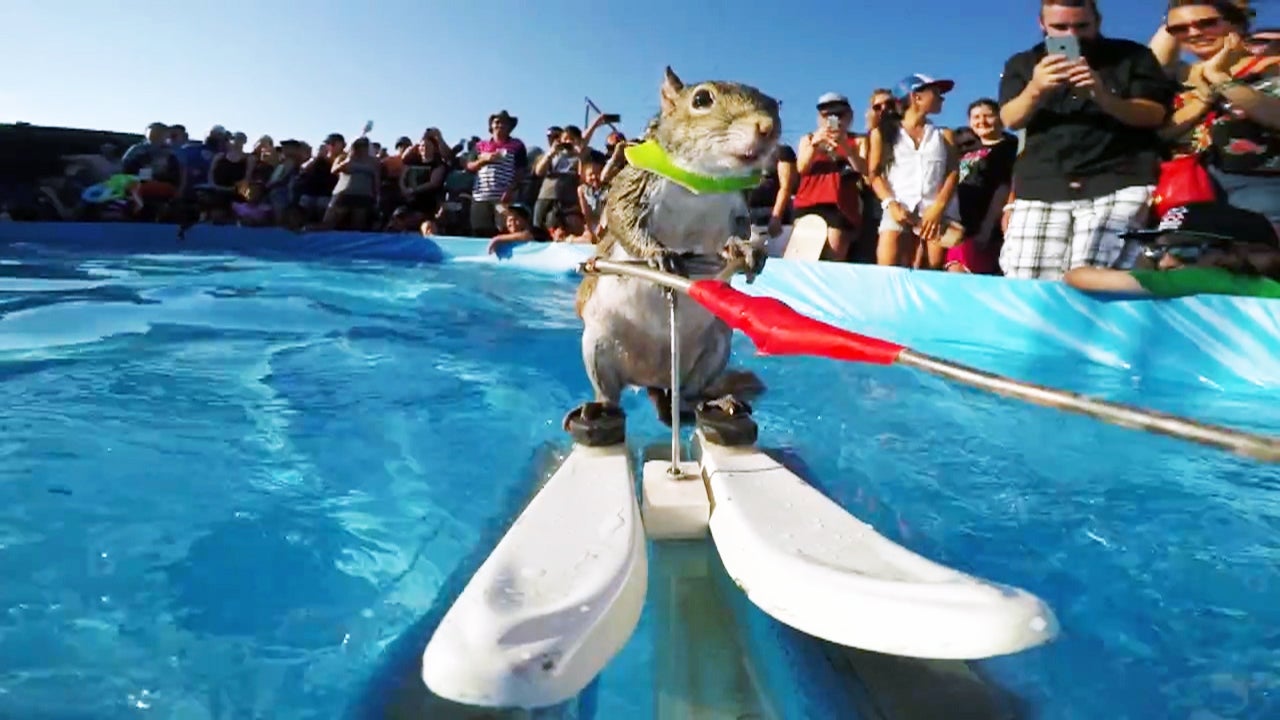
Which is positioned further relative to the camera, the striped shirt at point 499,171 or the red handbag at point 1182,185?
the striped shirt at point 499,171

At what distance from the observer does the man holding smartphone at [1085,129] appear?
13.3 feet

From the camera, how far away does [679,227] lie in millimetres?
2352

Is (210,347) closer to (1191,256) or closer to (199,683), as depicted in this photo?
(199,683)

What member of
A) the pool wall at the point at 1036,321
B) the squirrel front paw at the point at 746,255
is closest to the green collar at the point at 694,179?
the squirrel front paw at the point at 746,255

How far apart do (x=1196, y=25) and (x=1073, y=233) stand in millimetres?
1129

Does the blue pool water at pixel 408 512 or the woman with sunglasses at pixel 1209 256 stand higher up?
the woman with sunglasses at pixel 1209 256

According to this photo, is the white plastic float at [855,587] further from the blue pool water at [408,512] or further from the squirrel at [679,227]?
the squirrel at [679,227]

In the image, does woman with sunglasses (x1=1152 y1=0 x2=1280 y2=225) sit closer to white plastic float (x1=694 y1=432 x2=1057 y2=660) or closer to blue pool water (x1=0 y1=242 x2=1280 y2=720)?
blue pool water (x1=0 y1=242 x2=1280 y2=720)

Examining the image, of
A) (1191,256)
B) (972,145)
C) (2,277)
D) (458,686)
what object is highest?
(972,145)

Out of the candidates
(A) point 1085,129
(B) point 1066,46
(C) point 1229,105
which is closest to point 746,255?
(B) point 1066,46

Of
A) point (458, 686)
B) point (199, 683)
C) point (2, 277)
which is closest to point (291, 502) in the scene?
point (199, 683)

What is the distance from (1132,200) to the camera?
4367 millimetres

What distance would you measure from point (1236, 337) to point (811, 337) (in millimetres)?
3983

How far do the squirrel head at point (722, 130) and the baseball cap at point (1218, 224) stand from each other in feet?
9.73
